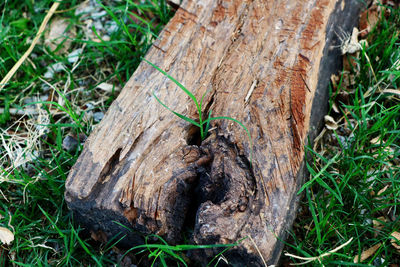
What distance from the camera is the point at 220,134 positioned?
6.14 ft

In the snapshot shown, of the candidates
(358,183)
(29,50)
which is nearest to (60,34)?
(29,50)

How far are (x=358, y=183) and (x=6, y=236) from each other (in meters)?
1.82

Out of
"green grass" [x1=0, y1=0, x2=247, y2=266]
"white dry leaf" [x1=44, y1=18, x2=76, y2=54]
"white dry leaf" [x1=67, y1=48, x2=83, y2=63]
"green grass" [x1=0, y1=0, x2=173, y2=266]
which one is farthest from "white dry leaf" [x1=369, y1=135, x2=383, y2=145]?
"white dry leaf" [x1=44, y1=18, x2=76, y2=54]

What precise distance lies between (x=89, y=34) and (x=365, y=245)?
7.33 ft

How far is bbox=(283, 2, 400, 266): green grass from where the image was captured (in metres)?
1.98

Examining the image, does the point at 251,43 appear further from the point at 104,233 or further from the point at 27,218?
the point at 27,218

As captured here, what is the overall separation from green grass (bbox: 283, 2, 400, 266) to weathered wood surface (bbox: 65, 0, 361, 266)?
0.70ft

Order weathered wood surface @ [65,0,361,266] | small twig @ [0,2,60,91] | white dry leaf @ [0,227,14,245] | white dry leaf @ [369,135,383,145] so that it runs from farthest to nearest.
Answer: small twig @ [0,2,60,91] → white dry leaf @ [369,135,383,145] → white dry leaf @ [0,227,14,245] → weathered wood surface @ [65,0,361,266]

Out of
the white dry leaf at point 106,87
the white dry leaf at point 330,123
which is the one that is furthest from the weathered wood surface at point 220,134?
the white dry leaf at point 106,87

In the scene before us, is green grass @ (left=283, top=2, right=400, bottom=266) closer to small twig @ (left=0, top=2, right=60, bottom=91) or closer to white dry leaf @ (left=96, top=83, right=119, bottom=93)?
white dry leaf @ (left=96, top=83, right=119, bottom=93)

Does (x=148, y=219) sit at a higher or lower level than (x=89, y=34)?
lower

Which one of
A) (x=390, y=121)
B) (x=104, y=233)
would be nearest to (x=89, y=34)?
(x=104, y=233)

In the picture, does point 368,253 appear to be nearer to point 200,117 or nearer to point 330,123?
point 330,123

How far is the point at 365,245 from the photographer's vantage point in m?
2.07
